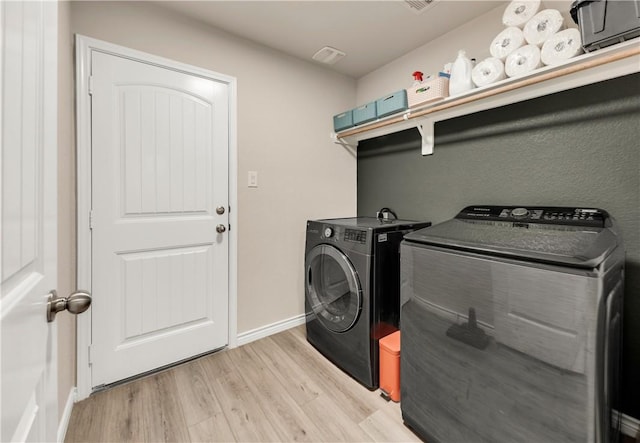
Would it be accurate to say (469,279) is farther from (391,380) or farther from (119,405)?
(119,405)

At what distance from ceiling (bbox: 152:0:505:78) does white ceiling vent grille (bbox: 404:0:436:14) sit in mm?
11

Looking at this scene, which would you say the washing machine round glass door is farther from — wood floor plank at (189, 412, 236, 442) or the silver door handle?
the silver door handle

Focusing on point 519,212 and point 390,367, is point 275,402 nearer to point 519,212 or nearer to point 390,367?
point 390,367

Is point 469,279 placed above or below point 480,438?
above

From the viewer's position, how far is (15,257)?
0.42 metres

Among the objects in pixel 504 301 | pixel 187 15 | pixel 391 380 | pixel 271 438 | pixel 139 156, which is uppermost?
pixel 187 15

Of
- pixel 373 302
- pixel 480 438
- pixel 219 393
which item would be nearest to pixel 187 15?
pixel 373 302

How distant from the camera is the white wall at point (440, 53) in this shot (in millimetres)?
1775

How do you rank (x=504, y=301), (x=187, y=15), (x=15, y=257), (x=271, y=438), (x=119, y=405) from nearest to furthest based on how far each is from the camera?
(x=15, y=257) → (x=504, y=301) → (x=271, y=438) → (x=119, y=405) → (x=187, y=15)

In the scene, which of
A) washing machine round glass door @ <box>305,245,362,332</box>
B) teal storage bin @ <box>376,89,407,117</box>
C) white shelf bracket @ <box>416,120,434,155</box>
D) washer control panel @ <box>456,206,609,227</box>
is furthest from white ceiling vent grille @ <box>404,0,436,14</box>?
washing machine round glass door @ <box>305,245,362,332</box>

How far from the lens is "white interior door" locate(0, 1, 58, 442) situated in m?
0.39

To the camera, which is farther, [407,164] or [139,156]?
[407,164]

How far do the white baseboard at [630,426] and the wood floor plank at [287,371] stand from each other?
5.03 feet

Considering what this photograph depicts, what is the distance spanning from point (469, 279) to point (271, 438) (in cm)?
119
